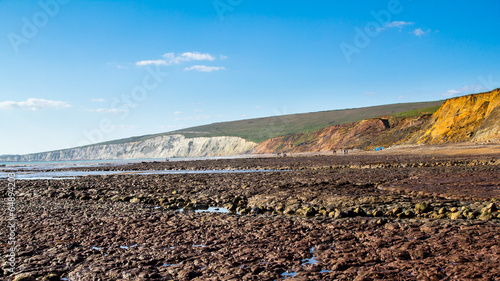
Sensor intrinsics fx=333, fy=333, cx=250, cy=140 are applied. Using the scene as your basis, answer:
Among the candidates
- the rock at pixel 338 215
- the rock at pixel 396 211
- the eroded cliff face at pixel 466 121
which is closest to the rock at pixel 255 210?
the rock at pixel 338 215

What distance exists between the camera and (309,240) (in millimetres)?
9930

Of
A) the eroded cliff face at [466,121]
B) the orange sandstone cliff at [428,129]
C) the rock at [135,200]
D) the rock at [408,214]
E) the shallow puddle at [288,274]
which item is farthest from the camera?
the orange sandstone cliff at [428,129]

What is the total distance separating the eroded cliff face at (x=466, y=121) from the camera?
177ft

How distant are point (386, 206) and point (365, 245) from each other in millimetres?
5431

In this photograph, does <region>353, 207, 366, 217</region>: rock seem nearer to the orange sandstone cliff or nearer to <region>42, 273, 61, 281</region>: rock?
<region>42, 273, 61, 281</region>: rock

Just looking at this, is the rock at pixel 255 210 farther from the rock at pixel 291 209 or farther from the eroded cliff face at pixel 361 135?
the eroded cliff face at pixel 361 135

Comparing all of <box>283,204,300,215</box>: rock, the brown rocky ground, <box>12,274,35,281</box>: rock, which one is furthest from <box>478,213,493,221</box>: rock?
<box>12,274,35,281</box>: rock

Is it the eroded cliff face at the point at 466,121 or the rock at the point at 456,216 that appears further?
the eroded cliff face at the point at 466,121

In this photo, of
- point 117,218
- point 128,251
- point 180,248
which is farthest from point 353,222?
point 117,218

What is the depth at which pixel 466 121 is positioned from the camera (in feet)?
209

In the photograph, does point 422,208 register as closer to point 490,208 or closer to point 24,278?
point 490,208

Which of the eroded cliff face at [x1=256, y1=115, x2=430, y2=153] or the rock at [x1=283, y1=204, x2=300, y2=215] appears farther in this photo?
the eroded cliff face at [x1=256, y1=115, x2=430, y2=153]

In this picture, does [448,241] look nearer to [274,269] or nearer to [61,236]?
[274,269]

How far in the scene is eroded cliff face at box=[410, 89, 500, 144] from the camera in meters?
53.9
